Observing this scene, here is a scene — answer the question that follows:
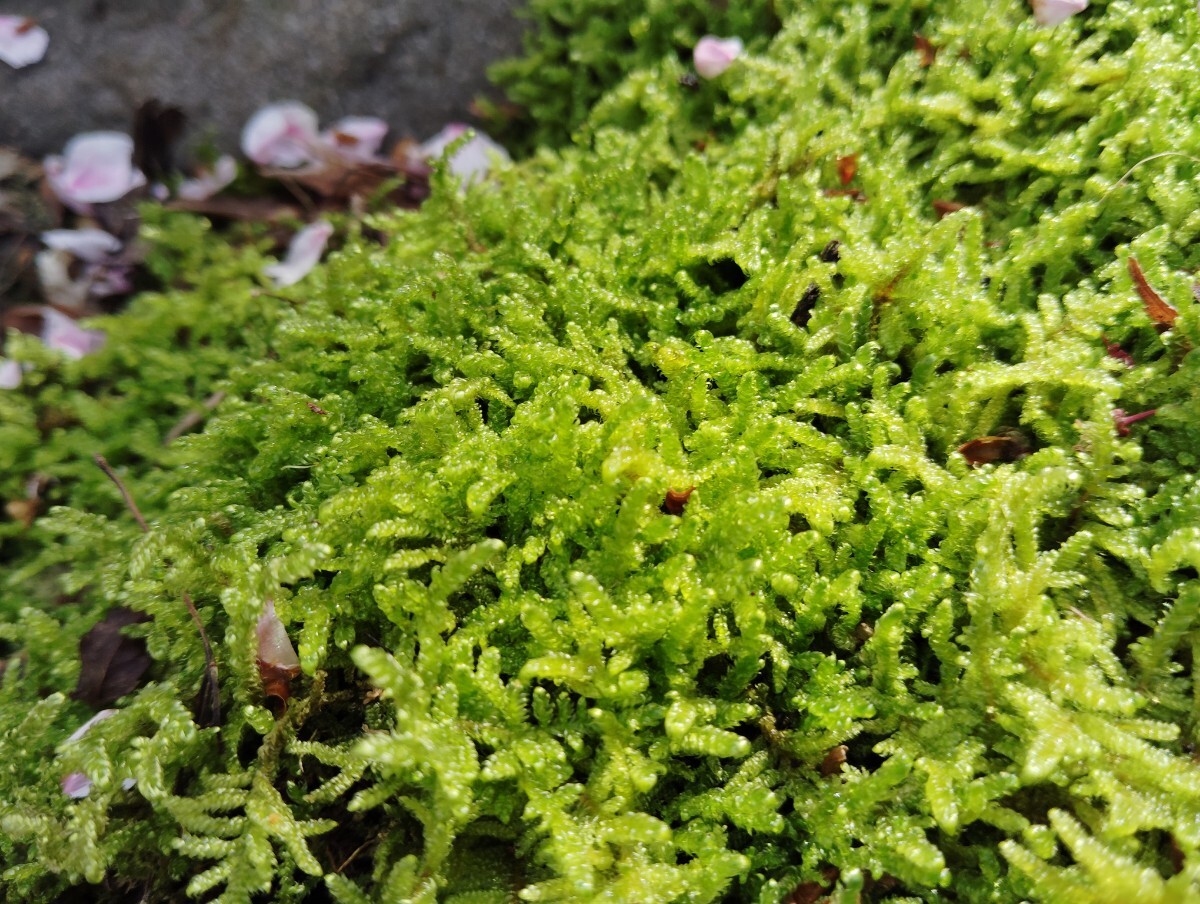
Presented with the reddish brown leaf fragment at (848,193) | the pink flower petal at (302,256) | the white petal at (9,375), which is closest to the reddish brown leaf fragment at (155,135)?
the pink flower petal at (302,256)

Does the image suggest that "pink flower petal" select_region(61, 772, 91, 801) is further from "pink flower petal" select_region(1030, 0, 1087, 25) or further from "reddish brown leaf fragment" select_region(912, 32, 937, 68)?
"pink flower petal" select_region(1030, 0, 1087, 25)

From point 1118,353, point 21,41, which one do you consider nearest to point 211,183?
point 21,41

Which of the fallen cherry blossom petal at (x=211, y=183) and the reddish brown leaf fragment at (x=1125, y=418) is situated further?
the fallen cherry blossom petal at (x=211, y=183)

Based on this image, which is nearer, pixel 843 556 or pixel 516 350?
pixel 843 556

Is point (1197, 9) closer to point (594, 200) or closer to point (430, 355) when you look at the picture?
point (594, 200)

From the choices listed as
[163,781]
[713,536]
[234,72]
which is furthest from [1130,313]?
[234,72]

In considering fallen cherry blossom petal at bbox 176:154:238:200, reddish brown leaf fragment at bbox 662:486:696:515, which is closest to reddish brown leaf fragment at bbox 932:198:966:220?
reddish brown leaf fragment at bbox 662:486:696:515

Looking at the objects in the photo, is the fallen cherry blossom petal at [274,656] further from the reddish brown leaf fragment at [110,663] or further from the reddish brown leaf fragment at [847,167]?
the reddish brown leaf fragment at [847,167]
